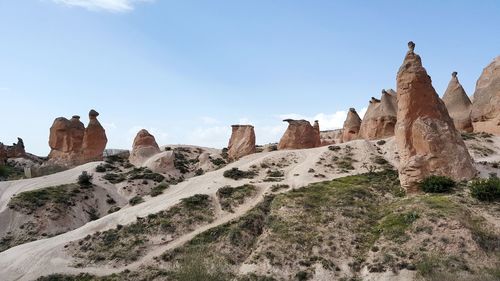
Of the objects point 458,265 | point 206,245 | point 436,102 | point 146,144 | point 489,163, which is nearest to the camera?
point 458,265

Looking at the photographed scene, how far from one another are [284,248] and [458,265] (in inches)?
397

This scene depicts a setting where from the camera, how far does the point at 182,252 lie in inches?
1320

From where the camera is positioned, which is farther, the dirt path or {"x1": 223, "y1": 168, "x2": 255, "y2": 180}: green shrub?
{"x1": 223, "y1": 168, "x2": 255, "y2": 180}: green shrub

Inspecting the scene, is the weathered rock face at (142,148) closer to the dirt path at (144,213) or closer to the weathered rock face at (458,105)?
the dirt path at (144,213)

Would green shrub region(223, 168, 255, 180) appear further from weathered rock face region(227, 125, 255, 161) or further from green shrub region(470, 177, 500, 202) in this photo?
green shrub region(470, 177, 500, 202)

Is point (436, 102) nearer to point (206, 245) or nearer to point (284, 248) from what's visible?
point (284, 248)

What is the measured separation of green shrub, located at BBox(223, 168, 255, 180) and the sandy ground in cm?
78

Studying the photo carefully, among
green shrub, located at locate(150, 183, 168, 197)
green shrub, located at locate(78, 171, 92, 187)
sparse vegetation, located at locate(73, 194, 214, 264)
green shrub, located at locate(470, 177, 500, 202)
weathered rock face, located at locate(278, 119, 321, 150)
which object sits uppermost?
weathered rock face, located at locate(278, 119, 321, 150)

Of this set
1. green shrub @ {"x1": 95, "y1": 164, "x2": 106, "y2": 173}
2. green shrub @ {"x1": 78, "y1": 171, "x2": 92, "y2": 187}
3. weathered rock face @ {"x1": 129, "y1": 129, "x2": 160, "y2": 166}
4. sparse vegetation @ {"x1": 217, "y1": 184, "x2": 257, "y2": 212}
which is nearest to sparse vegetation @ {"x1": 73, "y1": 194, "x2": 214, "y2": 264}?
sparse vegetation @ {"x1": 217, "y1": 184, "x2": 257, "y2": 212}

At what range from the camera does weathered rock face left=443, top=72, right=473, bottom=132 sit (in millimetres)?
62403

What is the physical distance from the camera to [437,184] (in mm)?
35375

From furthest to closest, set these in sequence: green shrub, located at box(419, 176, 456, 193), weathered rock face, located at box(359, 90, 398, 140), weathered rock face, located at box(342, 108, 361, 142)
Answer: weathered rock face, located at box(342, 108, 361, 142) < weathered rock face, located at box(359, 90, 398, 140) < green shrub, located at box(419, 176, 456, 193)

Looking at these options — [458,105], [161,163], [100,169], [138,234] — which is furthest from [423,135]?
[100,169]

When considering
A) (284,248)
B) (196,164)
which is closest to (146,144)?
(196,164)
